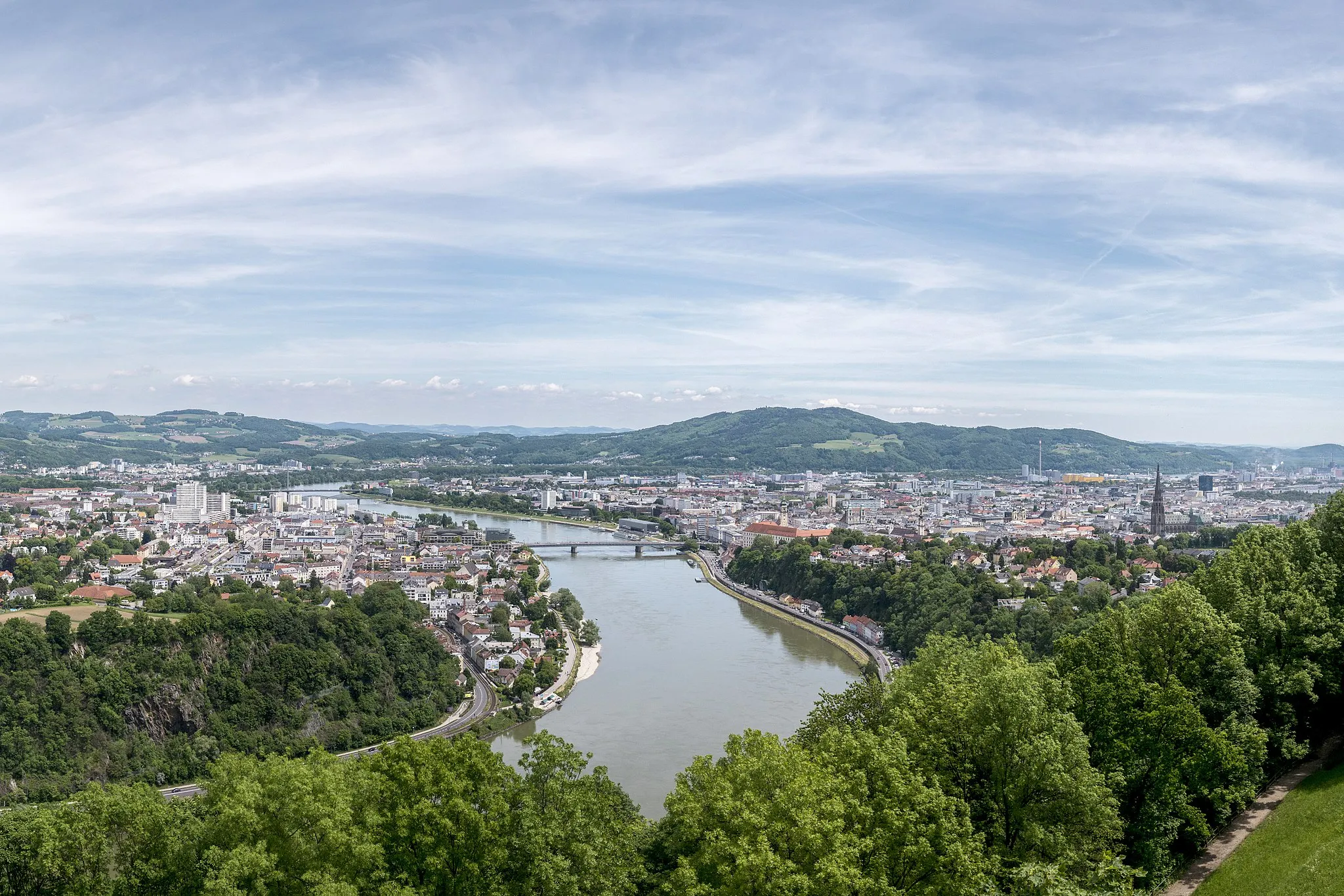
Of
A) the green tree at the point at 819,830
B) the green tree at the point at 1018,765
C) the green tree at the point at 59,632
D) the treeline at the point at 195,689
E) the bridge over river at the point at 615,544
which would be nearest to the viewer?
the green tree at the point at 819,830

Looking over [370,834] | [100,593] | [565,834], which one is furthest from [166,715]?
[565,834]

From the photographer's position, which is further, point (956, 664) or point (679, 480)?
point (679, 480)

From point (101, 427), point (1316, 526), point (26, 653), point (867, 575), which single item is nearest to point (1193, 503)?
point (867, 575)

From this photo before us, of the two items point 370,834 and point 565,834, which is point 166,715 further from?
point 565,834

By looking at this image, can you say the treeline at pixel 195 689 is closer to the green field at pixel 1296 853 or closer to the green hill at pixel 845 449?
the green field at pixel 1296 853

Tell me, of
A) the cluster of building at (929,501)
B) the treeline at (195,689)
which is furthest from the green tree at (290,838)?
the cluster of building at (929,501)

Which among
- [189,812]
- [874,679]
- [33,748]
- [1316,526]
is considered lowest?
[33,748]

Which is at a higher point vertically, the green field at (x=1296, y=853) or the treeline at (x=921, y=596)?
the green field at (x=1296, y=853)

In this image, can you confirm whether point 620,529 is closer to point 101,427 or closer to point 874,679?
point 874,679
